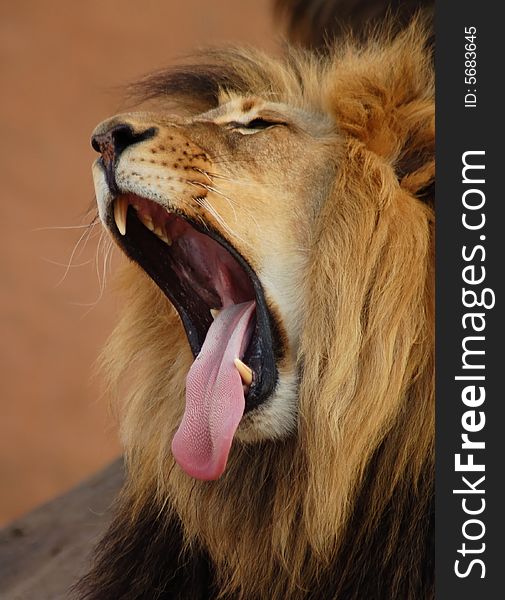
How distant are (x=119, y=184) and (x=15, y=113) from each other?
3146 mm

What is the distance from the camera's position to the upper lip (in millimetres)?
1755

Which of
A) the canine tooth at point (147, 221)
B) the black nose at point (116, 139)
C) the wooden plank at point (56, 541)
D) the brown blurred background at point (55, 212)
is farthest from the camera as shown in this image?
the brown blurred background at point (55, 212)

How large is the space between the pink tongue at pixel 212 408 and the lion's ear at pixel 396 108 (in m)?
0.33

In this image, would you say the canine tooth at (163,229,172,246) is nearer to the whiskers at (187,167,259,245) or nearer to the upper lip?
the upper lip

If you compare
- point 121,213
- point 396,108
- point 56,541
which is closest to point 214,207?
point 121,213

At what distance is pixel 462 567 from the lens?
1632 millimetres

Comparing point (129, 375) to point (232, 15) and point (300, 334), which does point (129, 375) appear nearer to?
point (300, 334)

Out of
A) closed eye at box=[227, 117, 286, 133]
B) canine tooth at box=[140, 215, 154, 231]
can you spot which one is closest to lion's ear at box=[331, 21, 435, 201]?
closed eye at box=[227, 117, 286, 133]

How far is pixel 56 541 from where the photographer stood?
264 centimetres

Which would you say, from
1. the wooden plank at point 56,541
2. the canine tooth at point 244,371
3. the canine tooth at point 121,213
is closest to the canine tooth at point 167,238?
the canine tooth at point 121,213

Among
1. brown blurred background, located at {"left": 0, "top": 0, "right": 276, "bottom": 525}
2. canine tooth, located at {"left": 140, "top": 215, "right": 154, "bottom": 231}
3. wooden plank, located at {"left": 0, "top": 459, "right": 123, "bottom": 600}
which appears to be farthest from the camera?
brown blurred background, located at {"left": 0, "top": 0, "right": 276, "bottom": 525}

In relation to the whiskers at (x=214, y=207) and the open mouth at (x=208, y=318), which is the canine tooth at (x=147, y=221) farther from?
the whiskers at (x=214, y=207)

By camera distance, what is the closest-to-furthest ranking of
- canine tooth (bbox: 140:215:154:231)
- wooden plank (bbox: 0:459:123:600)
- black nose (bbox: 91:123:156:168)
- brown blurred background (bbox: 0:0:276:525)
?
black nose (bbox: 91:123:156:168) → canine tooth (bbox: 140:215:154:231) → wooden plank (bbox: 0:459:123:600) → brown blurred background (bbox: 0:0:276:525)

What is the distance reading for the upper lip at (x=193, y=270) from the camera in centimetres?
175
